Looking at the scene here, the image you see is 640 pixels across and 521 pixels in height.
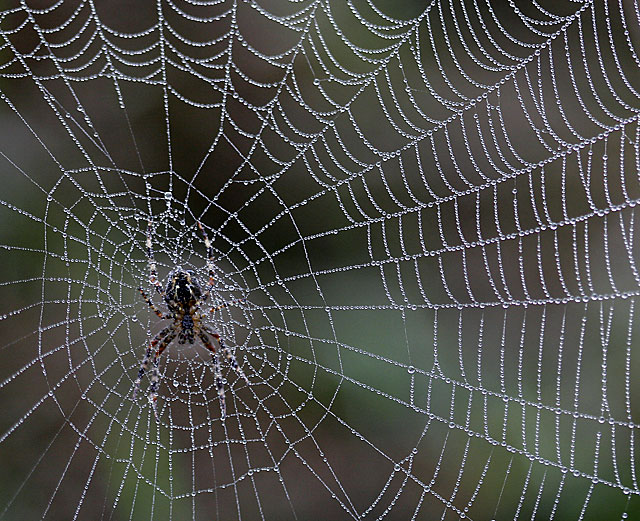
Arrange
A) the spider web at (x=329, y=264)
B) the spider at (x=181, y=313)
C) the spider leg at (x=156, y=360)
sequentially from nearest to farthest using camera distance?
the spider at (x=181, y=313) < the spider leg at (x=156, y=360) < the spider web at (x=329, y=264)

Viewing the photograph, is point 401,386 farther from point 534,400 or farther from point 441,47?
point 441,47

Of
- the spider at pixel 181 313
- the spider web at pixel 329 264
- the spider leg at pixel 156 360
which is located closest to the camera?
the spider at pixel 181 313

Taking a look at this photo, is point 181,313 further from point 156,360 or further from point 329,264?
point 329,264

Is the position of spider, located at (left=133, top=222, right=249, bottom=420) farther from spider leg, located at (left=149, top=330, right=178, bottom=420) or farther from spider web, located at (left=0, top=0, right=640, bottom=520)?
spider web, located at (left=0, top=0, right=640, bottom=520)

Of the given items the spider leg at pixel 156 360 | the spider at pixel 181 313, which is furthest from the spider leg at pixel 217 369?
the spider leg at pixel 156 360

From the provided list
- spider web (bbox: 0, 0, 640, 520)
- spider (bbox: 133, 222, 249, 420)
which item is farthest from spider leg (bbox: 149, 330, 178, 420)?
spider web (bbox: 0, 0, 640, 520)

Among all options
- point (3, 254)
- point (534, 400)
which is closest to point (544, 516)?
point (534, 400)

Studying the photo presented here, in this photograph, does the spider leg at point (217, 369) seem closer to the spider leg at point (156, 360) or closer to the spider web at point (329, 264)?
the spider leg at point (156, 360)

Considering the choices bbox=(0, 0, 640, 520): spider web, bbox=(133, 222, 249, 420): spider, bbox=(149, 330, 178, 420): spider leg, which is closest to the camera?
bbox=(133, 222, 249, 420): spider

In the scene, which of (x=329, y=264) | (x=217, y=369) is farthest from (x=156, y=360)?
(x=329, y=264)
